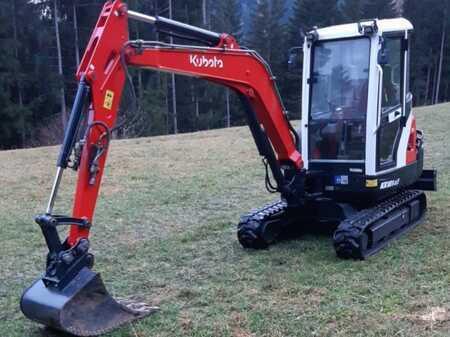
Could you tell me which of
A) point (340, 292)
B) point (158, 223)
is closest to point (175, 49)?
point (340, 292)

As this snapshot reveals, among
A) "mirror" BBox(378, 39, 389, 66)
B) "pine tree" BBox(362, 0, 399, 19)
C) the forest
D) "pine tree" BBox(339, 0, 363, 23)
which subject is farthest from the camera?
"pine tree" BBox(362, 0, 399, 19)

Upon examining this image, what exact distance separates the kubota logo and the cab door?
71.8 inches

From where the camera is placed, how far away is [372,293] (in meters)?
4.79

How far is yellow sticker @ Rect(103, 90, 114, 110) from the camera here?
437 centimetres

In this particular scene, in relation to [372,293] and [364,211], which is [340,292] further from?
[364,211]

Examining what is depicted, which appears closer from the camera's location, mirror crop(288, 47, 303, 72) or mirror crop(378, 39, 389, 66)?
mirror crop(378, 39, 389, 66)

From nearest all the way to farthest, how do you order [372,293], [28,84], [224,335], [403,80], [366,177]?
[224,335] < [372,293] < [366,177] < [403,80] < [28,84]

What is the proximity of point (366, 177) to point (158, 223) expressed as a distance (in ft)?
9.59

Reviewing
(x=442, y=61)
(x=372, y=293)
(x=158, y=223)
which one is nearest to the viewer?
(x=372, y=293)

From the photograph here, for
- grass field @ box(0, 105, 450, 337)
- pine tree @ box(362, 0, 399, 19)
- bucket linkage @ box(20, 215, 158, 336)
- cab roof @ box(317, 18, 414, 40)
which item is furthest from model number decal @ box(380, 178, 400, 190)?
pine tree @ box(362, 0, 399, 19)

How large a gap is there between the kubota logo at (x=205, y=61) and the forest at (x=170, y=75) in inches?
546

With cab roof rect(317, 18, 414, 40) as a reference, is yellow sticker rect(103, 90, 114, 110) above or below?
below

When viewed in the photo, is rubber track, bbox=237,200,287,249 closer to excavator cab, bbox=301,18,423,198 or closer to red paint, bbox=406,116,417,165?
excavator cab, bbox=301,18,423,198

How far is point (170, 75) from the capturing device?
3381 cm
